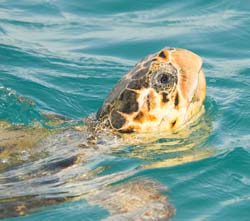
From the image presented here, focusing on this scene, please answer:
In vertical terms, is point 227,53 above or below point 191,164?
above

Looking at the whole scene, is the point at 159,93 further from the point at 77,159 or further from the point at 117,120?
the point at 77,159

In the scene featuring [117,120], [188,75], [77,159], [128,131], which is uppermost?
[188,75]

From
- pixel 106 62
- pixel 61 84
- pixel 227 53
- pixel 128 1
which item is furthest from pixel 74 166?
pixel 128 1

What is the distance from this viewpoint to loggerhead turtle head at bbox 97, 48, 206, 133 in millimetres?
5695

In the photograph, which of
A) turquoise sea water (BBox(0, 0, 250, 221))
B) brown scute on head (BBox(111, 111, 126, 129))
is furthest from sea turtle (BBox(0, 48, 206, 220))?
turquoise sea water (BBox(0, 0, 250, 221))

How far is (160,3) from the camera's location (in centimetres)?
1204

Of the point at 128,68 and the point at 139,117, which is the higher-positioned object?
the point at 128,68

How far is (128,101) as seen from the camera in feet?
18.8

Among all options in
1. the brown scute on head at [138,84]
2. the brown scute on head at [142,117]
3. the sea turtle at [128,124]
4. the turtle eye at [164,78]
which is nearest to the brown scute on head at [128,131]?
the sea turtle at [128,124]

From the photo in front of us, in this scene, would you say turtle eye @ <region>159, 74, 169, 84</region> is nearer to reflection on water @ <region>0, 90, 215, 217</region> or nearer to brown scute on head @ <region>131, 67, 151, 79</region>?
brown scute on head @ <region>131, 67, 151, 79</region>

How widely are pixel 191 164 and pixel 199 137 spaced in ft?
1.71

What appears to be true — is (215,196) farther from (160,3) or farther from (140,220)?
(160,3)

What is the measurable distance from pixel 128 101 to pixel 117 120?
0.72 ft

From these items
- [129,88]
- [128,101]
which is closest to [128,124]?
[128,101]
